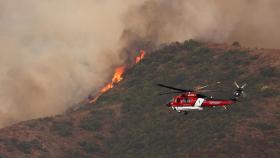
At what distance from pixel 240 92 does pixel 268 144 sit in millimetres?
87135

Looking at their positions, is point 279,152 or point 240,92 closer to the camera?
point 240,92

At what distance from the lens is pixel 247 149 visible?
188m

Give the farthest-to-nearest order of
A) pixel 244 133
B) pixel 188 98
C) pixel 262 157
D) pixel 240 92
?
pixel 244 133
pixel 262 157
pixel 188 98
pixel 240 92

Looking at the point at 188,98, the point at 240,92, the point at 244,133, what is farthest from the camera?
the point at 244,133

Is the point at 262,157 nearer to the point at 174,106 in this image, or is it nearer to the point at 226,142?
the point at 226,142

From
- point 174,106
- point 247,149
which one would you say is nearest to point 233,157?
point 247,149

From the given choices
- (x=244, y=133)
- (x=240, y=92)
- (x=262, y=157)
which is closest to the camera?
(x=240, y=92)

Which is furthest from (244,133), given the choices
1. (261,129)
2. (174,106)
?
(174,106)

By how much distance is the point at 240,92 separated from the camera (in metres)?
106

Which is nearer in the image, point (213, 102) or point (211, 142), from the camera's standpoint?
point (213, 102)

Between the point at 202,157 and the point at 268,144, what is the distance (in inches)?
606

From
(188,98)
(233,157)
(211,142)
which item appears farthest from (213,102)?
(211,142)

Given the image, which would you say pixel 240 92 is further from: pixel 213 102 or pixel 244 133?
pixel 244 133

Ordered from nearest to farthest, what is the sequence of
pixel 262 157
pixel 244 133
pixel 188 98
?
pixel 188 98
pixel 262 157
pixel 244 133
